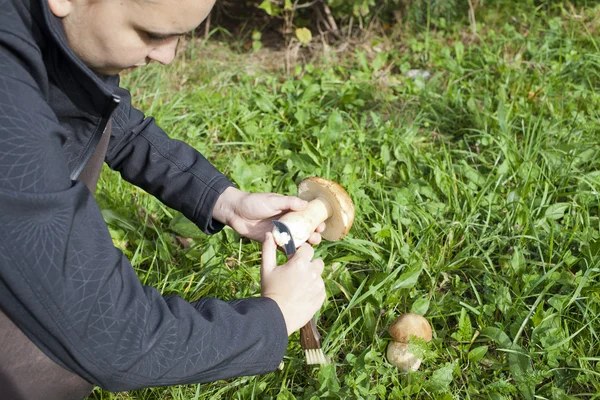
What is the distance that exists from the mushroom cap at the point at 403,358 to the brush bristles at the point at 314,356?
0.24 metres

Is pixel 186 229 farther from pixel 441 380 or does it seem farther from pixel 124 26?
pixel 124 26

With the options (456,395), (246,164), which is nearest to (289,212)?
(456,395)

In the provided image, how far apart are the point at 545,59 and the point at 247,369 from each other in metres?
2.88

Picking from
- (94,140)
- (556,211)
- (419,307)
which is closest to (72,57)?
(94,140)

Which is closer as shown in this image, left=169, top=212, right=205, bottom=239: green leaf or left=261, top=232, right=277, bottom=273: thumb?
left=261, top=232, right=277, bottom=273: thumb

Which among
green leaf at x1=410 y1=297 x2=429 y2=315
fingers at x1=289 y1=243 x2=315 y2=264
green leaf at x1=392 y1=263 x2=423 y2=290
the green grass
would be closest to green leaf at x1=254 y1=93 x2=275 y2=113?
the green grass

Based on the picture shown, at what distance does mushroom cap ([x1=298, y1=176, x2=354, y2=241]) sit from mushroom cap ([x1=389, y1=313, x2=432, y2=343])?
357mm

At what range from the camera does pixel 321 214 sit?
1945 millimetres

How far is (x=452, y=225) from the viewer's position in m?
2.53

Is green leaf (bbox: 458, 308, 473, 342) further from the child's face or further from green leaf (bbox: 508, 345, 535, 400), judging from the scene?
the child's face

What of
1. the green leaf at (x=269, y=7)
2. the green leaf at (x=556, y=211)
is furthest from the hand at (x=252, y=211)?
the green leaf at (x=269, y=7)

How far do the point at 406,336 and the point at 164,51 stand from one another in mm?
1137

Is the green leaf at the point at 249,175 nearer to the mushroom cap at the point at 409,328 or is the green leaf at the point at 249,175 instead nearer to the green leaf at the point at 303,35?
the mushroom cap at the point at 409,328

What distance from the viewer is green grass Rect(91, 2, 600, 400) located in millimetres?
2088
